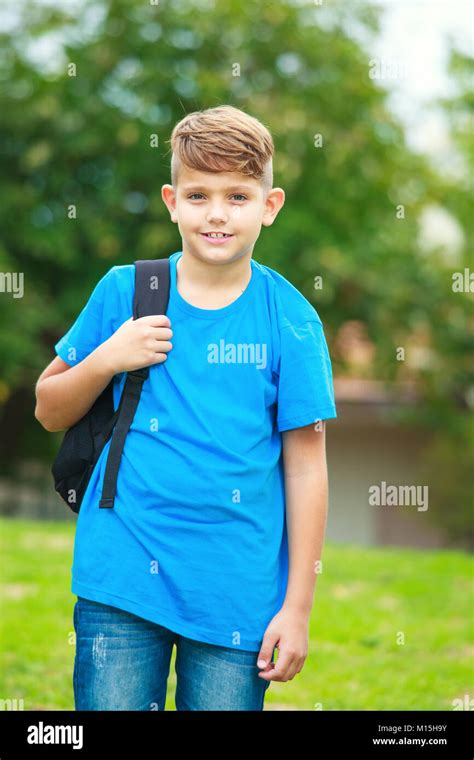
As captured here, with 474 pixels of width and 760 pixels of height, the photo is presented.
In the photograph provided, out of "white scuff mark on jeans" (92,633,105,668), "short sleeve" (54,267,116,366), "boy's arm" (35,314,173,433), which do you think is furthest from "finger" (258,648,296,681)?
"short sleeve" (54,267,116,366)

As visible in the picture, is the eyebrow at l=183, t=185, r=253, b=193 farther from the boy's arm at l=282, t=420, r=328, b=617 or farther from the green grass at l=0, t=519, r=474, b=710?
the green grass at l=0, t=519, r=474, b=710

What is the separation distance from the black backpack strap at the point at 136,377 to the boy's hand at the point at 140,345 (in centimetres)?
4

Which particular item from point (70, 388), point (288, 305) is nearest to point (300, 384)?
point (288, 305)

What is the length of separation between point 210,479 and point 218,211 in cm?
58

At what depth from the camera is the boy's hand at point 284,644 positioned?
2.14 meters

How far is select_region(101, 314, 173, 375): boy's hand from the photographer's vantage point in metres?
2.13

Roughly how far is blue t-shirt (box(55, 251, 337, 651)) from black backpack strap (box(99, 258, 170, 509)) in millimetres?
18

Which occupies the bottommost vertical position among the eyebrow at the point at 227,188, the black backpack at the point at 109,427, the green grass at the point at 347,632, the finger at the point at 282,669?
the green grass at the point at 347,632

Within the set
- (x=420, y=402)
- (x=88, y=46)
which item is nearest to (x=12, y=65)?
(x=88, y=46)

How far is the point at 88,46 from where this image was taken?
43.1ft

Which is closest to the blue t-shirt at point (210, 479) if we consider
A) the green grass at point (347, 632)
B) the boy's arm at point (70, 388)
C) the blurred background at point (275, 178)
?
the boy's arm at point (70, 388)

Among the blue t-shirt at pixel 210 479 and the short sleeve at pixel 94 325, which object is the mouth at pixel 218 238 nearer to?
the blue t-shirt at pixel 210 479
